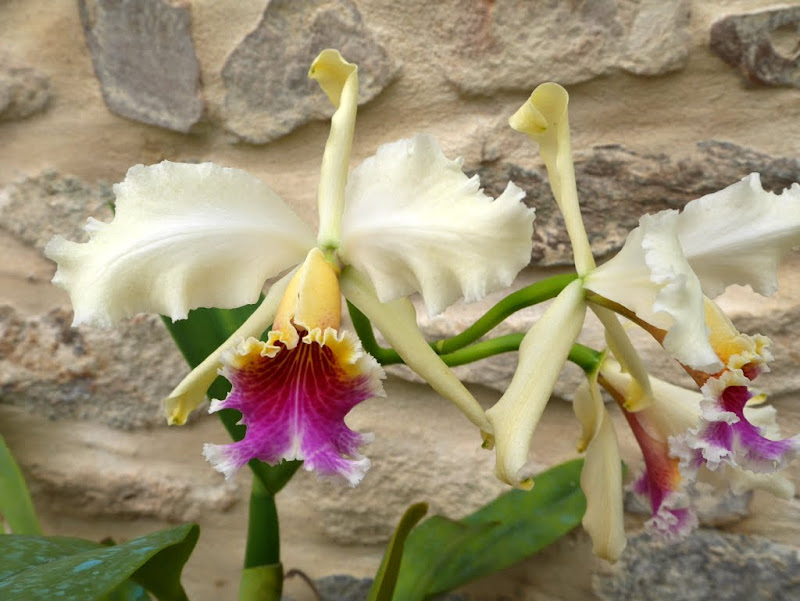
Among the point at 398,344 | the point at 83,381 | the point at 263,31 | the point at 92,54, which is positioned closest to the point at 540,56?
the point at 263,31

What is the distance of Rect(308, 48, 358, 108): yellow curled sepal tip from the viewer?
1.85 feet

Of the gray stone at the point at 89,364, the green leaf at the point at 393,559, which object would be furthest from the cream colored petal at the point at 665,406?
the gray stone at the point at 89,364

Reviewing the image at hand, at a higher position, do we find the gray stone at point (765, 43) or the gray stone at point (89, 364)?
the gray stone at point (765, 43)

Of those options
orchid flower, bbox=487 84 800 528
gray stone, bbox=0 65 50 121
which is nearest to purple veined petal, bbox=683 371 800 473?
orchid flower, bbox=487 84 800 528

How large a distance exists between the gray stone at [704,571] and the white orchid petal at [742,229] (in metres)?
0.43

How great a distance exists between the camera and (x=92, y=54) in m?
0.96

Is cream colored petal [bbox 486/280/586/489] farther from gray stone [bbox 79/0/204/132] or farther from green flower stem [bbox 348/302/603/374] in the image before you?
gray stone [bbox 79/0/204/132]

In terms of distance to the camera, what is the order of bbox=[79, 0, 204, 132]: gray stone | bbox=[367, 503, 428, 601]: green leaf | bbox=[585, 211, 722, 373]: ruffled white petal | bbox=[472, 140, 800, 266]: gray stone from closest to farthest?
bbox=[585, 211, 722, 373]: ruffled white petal < bbox=[367, 503, 428, 601]: green leaf < bbox=[472, 140, 800, 266]: gray stone < bbox=[79, 0, 204, 132]: gray stone

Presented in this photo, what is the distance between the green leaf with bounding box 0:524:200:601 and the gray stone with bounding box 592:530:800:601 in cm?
51

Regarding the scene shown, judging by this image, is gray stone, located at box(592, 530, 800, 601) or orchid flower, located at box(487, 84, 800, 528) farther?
gray stone, located at box(592, 530, 800, 601)

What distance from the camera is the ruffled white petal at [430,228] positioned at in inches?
19.0

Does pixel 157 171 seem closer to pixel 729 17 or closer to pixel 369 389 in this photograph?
pixel 369 389

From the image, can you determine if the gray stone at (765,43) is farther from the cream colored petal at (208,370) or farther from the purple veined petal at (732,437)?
the cream colored petal at (208,370)

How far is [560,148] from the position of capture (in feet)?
1.84
